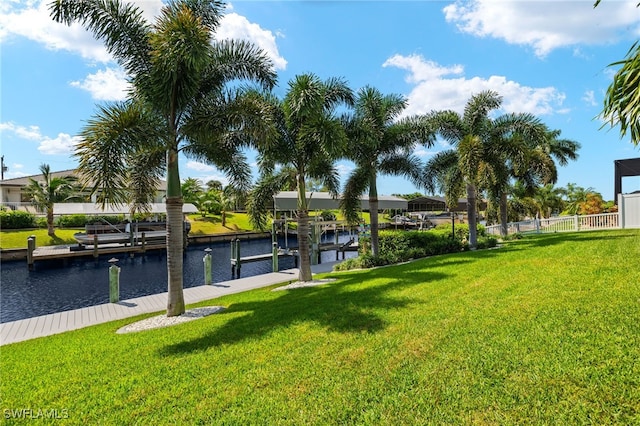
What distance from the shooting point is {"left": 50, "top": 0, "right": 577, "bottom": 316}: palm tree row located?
7.43 meters

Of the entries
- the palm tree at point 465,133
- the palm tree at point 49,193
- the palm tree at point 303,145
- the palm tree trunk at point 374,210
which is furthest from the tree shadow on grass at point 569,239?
the palm tree at point 49,193

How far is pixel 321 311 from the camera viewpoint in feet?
22.8

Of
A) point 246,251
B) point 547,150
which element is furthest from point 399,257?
point 246,251

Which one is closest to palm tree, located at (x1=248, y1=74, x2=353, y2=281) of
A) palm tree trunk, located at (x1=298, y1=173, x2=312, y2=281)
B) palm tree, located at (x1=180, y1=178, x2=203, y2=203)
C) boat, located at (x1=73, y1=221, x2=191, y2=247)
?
palm tree trunk, located at (x1=298, y1=173, x2=312, y2=281)

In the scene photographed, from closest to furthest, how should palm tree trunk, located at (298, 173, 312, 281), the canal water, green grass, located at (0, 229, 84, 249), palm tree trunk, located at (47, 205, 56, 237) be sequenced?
palm tree trunk, located at (298, 173, 312, 281) < the canal water < green grass, located at (0, 229, 84, 249) < palm tree trunk, located at (47, 205, 56, 237)

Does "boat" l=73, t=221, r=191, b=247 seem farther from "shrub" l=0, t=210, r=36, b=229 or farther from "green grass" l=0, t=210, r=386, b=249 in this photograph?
"shrub" l=0, t=210, r=36, b=229

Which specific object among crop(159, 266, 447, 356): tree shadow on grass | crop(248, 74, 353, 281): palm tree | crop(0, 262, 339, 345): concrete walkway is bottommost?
crop(0, 262, 339, 345): concrete walkway

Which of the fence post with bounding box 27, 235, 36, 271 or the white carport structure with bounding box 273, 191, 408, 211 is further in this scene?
the fence post with bounding box 27, 235, 36, 271

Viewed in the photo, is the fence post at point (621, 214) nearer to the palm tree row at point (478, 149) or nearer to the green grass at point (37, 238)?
the palm tree row at point (478, 149)

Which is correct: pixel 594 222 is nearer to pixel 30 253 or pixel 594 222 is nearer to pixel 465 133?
pixel 465 133

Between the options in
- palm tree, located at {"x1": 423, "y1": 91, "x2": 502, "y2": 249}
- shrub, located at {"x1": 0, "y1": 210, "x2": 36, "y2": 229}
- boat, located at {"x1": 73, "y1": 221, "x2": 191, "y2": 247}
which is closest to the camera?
palm tree, located at {"x1": 423, "y1": 91, "x2": 502, "y2": 249}

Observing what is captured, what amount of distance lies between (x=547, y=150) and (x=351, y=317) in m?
23.1

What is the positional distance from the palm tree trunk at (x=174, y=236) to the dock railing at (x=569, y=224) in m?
22.2

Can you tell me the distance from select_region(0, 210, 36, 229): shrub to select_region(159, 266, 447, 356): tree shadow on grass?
32754 mm
